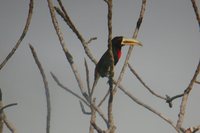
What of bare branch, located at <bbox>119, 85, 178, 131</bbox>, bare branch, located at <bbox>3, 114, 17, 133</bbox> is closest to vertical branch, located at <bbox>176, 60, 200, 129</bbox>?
bare branch, located at <bbox>119, 85, 178, 131</bbox>

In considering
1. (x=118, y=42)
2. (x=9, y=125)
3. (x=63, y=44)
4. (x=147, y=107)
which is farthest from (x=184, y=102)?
(x=118, y=42)

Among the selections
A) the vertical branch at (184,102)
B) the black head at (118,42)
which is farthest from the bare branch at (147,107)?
the black head at (118,42)

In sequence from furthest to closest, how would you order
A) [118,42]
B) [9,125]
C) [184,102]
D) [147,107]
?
[118,42]
[147,107]
[184,102]
[9,125]

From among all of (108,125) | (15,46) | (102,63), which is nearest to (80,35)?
(15,46)

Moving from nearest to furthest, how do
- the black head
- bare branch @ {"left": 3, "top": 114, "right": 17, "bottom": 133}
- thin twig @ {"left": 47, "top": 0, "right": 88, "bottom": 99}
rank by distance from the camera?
bare branch @ {"left": 3, "top": 114, "right": 17, "bottom": 133}
thin twig @ {"left": 47, "top": 0, "right": 88, "bottom": 99}
the black head

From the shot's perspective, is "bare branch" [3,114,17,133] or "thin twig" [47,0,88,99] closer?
"bare branch" [3,114,17,133]

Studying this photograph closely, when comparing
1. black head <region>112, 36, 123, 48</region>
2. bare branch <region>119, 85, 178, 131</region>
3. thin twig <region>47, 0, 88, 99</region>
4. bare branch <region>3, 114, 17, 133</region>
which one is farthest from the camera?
black head <region>112, 36, 123, 48</region>

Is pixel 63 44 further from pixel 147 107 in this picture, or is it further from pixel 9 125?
pixel 147 107

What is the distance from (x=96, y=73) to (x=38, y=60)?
4447 millimetres

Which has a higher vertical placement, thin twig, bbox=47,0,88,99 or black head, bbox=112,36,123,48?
thin twig, bbox=47,0,88,99

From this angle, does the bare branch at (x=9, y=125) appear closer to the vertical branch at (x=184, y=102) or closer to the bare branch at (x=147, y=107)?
the bare branch at (x=147, y=107)

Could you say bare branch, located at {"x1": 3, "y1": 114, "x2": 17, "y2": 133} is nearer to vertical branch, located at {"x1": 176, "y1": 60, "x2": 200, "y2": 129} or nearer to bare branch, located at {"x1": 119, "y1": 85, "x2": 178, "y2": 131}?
bare branch, located at {"x1": 119, "y1": 85, "x2": 178, "y2": 131}

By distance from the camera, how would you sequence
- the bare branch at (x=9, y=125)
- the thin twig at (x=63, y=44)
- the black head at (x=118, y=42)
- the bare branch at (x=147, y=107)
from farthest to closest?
the black head at (x=118, y=42), the bare branch at (x=147, y=107), the thin twig at (x=63, y=44), the bare branch at (x=9, y=125)

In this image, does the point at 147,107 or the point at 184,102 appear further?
the point at 147,107
